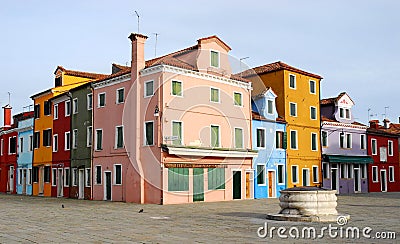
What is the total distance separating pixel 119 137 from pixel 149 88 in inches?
168

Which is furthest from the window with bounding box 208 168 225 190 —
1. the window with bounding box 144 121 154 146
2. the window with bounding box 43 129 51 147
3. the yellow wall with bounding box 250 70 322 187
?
the window with bounding box 43 129 51 147

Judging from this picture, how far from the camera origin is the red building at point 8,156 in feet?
156

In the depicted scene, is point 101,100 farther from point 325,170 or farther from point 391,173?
point 391,173

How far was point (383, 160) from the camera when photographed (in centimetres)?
4856

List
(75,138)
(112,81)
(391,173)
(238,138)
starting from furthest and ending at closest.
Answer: (391,173)
(75,138)
(238,138)
(112,81)

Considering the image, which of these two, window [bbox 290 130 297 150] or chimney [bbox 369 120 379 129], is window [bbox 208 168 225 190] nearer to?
window [bbox 290 130 297 150]

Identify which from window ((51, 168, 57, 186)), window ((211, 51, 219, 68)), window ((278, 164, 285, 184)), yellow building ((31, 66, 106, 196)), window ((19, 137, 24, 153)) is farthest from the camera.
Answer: window ((19, 137, 24, 153))

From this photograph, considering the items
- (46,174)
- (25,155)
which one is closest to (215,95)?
(46,174)

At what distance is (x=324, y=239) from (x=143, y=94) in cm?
1986

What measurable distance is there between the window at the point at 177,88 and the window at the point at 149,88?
4.08 feet

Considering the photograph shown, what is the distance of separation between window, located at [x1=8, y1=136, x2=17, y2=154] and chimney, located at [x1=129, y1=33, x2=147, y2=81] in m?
21.5

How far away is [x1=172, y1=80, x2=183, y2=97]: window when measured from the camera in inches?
1197

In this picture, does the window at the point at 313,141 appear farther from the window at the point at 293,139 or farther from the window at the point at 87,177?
the window at the point at 87,177

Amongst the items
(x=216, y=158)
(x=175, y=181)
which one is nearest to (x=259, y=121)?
(x=216, y=158)
